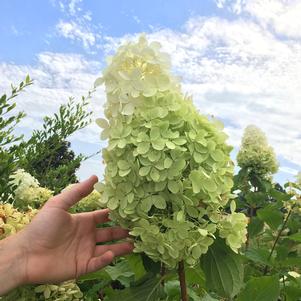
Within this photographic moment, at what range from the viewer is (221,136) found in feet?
5.73

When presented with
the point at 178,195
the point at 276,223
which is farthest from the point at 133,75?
the point at 276,223

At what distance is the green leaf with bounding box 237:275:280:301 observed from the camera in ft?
6.51

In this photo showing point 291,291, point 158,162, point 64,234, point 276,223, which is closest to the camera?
point 158,162

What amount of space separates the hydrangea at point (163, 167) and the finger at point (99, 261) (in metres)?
0.30

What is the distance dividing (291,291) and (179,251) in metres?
1.17

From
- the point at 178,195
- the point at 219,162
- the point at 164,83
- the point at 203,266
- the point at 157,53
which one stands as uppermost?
the point at 157,53

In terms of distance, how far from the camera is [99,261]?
81.0 inches

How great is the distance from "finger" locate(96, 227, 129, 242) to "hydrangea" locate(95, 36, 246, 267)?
10.6 inches

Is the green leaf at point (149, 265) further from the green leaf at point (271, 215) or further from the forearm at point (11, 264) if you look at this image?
the green leaf at point (271, 215)

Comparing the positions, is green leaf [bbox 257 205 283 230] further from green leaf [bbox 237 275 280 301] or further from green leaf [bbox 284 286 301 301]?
green leaf [bbox 237 275 280 301]

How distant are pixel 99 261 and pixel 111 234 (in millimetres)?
115

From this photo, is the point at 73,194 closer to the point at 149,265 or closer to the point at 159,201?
the point at 149,265

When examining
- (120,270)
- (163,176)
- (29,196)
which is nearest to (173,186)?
(163,176)

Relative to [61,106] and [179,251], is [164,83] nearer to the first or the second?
[179,251]
